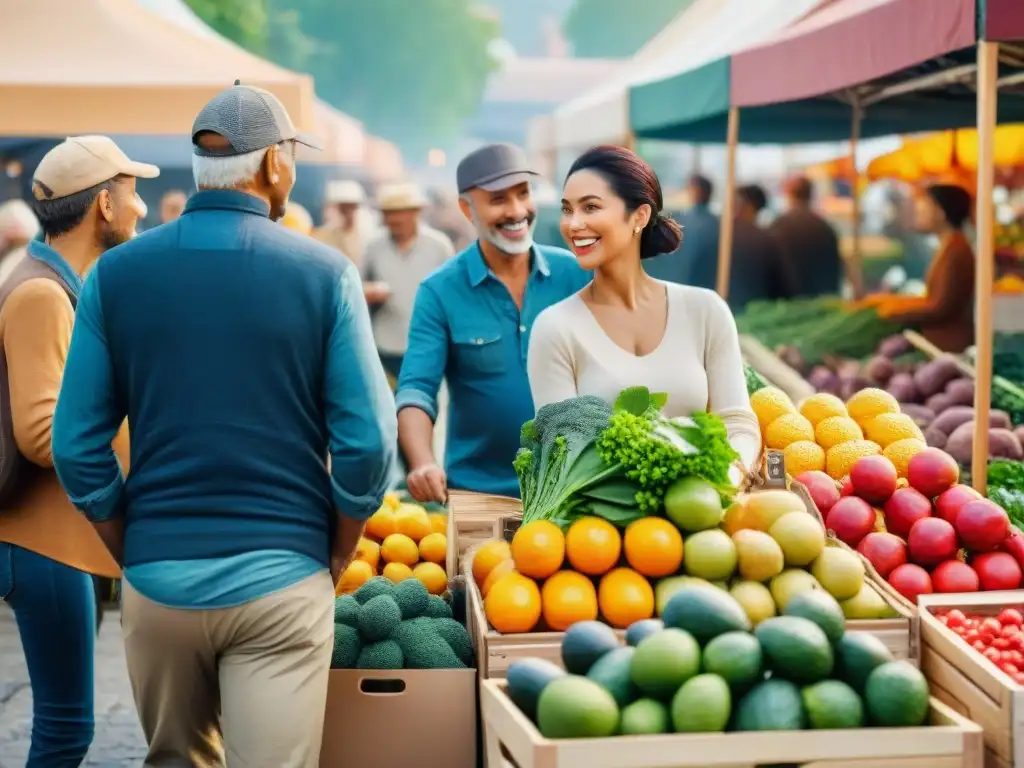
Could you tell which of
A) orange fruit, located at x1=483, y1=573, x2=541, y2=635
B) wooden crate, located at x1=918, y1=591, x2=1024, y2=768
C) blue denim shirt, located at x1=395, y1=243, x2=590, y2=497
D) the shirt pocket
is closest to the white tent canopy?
blue denim shirt, located at x1=395, y1=243, x2=590, y2=497

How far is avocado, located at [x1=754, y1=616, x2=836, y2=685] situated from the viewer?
291 cm

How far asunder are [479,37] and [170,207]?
7349 centimetres

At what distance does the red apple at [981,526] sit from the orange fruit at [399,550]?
1.87 meters

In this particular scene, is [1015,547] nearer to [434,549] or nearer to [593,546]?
[593,546]

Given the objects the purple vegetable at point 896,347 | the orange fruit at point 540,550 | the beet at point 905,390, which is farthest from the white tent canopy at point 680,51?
the orange fruit at point 540,550

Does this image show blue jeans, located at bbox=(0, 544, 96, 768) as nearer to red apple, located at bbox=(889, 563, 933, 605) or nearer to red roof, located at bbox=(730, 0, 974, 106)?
red apple, located at bbox=(889, 563, 933, 605)

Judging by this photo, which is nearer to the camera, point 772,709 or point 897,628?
point 772,709

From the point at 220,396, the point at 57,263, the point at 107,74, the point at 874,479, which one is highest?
the point at 107,74

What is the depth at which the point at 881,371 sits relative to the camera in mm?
8836

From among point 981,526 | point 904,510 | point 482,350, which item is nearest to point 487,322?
point 482,350

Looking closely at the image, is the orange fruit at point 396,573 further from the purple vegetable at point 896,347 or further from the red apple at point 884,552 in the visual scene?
the purple vegetable at point 896,347

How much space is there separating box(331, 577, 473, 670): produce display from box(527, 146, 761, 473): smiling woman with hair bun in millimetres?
667

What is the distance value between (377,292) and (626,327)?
6.36m

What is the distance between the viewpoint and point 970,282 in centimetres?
966
